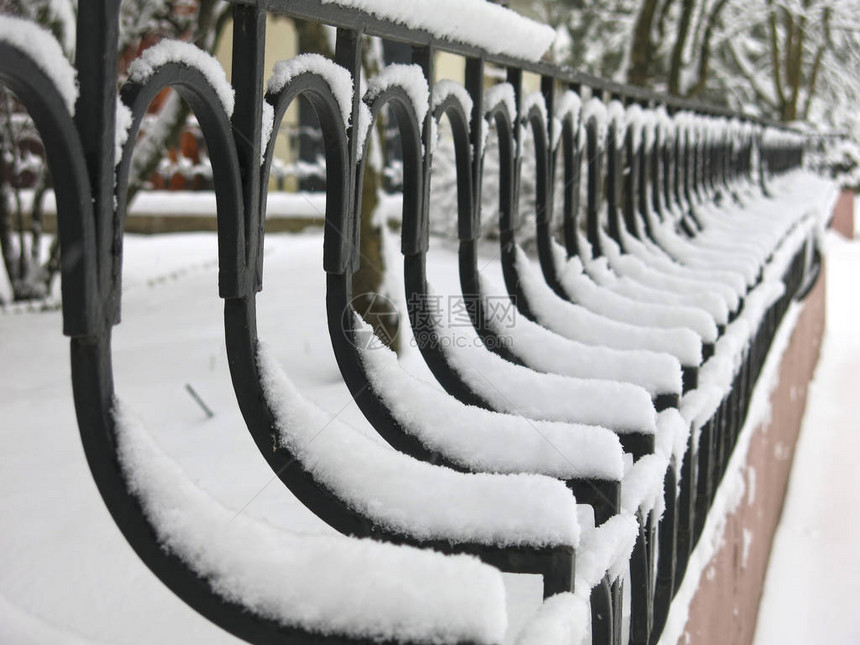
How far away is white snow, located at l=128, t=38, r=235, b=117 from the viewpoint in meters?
0.75

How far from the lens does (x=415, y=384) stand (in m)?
1.11

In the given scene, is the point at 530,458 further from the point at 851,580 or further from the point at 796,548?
the point at 796,548

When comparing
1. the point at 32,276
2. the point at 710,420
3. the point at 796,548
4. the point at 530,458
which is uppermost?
the point at 530,458

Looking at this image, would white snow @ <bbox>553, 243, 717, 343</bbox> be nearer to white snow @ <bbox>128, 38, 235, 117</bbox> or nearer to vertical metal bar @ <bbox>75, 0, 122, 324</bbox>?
white snow @ <bbox>128, 38, 235, 117</bbox>

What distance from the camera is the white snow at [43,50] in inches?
23.9

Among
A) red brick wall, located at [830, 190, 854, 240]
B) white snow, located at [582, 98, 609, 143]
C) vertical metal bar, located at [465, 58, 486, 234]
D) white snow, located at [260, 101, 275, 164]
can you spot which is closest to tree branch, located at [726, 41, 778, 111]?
red brick wall, located at [830, 190, 854, 240]

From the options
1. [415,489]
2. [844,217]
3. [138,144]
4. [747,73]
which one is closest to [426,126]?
[415,489]

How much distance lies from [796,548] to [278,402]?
10.8ft

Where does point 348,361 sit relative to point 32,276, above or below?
above

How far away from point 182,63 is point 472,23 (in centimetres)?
61

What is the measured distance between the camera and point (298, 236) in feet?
33.2

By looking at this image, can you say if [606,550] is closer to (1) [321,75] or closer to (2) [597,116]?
(1) [321,75]

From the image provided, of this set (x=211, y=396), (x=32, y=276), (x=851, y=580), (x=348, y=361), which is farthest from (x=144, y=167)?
(x=348, y=361)

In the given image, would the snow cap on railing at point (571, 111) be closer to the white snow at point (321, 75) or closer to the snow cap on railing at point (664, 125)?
the snow cap on railing at point (664, 125)
